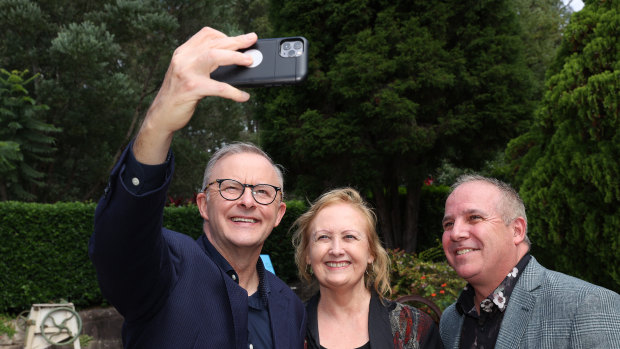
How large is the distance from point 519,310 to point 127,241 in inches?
72.9

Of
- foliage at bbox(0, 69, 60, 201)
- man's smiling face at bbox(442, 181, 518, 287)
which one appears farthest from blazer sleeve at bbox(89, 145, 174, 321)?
foliage at bbox(0, 69, 60, 201)

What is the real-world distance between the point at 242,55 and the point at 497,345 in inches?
71.7

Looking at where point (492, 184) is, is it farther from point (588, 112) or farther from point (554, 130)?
point (554, 130)

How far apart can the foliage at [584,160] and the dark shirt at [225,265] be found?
4.18 m

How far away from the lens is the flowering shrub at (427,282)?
5.45 metres

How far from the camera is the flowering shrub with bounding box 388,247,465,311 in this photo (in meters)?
5.45

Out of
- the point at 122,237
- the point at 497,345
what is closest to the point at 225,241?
the point at 122,237

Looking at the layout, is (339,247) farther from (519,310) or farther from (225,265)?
(519,310)

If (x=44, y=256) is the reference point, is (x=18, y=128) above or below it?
above

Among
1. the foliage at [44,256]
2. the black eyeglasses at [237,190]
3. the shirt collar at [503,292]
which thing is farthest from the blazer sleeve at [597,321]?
the foliage at [44,256]

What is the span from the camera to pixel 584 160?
5043 millimetres

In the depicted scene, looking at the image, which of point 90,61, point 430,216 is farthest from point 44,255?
point 430,216

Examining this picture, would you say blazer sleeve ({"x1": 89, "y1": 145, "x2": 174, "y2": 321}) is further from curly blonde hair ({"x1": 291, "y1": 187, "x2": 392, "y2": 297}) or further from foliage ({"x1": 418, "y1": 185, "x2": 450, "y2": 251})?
foliage ({"x1": 418, "y1": 185, "x2": 450, "y2": 251})

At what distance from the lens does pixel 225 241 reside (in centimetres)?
210
